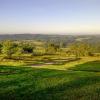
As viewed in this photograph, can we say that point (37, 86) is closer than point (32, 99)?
No

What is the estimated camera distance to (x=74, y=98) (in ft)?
77.5

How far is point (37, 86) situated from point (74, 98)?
24.8ft

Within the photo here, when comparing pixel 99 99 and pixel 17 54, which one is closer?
pixel 99 99

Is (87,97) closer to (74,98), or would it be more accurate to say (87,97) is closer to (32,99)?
(74,98)

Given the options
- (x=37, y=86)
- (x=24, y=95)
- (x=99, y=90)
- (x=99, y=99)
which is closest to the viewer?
(x=99, y=99)

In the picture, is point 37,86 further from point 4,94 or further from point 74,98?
point 74,98

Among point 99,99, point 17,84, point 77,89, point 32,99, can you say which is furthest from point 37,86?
point 99,99

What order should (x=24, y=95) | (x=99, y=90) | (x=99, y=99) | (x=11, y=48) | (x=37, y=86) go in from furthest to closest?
(x=11, y=48) → (x=37, y=86) → (x=99, y=90) → (x=24, y=95) → (x=99, y=99)

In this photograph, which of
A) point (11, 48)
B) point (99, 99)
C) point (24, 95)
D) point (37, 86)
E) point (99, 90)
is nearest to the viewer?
point (99, 99)

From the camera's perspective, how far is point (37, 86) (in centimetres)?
3023

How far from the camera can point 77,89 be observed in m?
28.3

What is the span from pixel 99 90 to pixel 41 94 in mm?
6327

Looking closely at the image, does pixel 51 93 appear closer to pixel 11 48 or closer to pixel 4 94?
pixel 4 94

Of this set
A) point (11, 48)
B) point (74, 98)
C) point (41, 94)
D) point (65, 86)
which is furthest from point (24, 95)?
point (11, 48)
